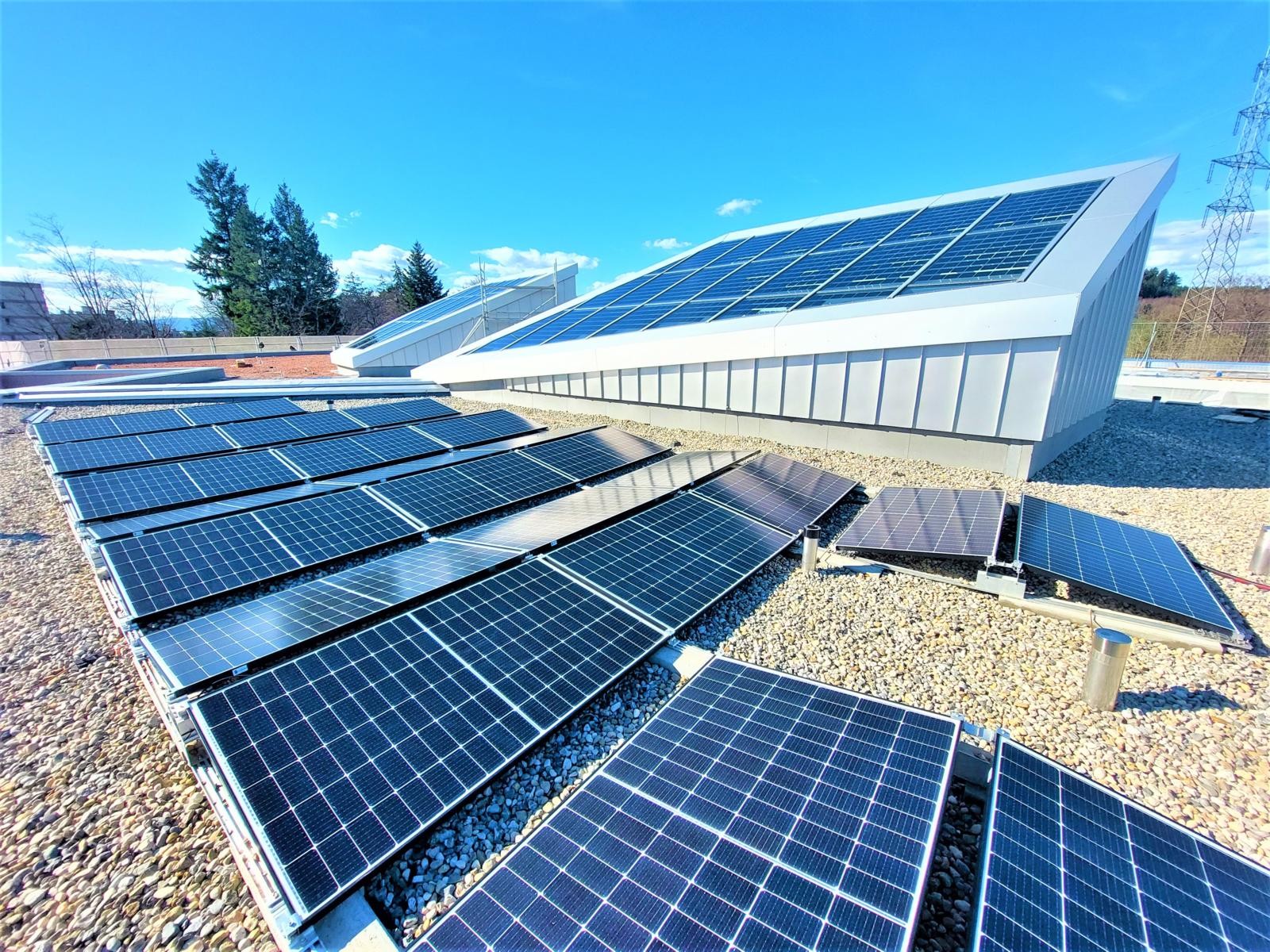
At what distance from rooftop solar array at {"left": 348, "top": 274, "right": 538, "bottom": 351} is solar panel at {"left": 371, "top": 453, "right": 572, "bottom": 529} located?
20.3 metres

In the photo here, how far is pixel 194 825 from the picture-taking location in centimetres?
346

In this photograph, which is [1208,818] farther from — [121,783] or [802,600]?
[121,783]

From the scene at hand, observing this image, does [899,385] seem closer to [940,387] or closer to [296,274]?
[940,387]

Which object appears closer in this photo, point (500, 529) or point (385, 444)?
point (500, 529)

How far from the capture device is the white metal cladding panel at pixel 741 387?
1220 centimetres

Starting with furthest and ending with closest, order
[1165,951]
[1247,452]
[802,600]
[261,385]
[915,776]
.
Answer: [261,385]
[1247,452]
[802,600]
[915,776]
[1165,951]

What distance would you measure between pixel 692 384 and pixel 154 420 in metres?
13.7

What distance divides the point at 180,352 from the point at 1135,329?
64865 mm

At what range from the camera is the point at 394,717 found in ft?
12.8

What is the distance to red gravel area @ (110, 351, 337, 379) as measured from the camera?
26531 mm

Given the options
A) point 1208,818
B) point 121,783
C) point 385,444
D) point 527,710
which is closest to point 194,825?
point 121,783

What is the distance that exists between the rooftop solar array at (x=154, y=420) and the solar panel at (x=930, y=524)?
1482 centimetres

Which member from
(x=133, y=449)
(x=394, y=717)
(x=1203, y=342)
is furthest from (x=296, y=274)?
(x=1203, y=342)

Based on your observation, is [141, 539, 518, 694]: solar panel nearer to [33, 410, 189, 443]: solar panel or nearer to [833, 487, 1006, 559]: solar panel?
[833, 487, 1006, 559]: solar panel
